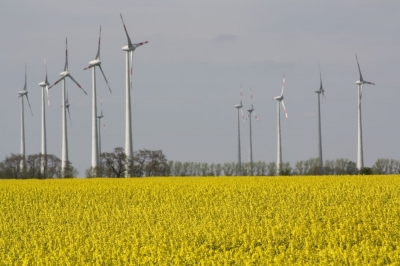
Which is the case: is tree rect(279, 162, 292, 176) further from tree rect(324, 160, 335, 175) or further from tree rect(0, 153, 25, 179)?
tree rect(0, 153, 25, 179)

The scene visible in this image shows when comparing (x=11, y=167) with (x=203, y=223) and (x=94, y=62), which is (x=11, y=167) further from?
(x=203, y=223)

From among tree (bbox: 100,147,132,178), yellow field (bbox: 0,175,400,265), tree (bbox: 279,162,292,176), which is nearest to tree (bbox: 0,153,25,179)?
tree (bbox: 100,147,132,178)

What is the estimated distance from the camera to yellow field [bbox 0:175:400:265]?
22188 mm

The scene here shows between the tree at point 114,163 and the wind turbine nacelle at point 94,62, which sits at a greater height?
the wind turbine nacelle at point 94,62

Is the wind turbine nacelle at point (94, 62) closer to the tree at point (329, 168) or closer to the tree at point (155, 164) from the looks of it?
the tree at point (155, 164)

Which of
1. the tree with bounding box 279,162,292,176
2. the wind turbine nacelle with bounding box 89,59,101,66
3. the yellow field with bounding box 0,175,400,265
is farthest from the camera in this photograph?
the wind turbine nacelle with bounding box 89,59,101,66

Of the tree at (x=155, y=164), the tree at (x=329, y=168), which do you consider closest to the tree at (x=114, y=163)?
the tree at (x=155, y=164)

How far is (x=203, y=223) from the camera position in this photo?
3256 cm

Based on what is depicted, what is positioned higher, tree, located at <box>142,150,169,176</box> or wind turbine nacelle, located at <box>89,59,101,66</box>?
wind turbine nacelle, located at <box>89,59,101,66</box>

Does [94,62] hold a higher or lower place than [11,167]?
higher

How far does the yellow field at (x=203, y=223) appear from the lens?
22.2 m

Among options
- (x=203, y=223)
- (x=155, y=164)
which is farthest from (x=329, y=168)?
(x=203, y=223)

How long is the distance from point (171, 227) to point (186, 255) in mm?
10799

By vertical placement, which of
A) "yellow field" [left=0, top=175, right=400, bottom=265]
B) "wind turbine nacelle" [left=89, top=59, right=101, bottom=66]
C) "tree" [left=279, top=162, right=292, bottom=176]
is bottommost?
"yellow field" [left=0, top=175, right=400, bottom=265]
